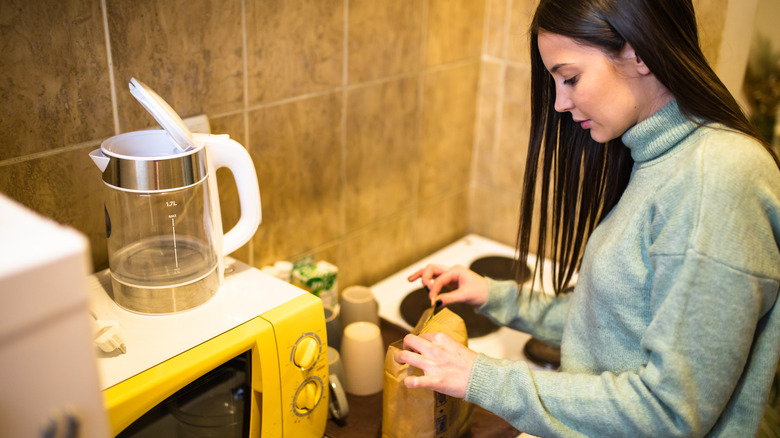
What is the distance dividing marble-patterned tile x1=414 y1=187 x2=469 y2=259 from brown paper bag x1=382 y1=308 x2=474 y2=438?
743mm

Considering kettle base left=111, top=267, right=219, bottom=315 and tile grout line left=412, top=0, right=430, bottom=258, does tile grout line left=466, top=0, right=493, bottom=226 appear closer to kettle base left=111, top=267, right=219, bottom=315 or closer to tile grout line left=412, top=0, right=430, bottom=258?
tile grout line left=412, top=0, right=430, bottom=258

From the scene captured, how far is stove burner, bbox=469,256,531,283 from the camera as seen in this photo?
1.66 metres

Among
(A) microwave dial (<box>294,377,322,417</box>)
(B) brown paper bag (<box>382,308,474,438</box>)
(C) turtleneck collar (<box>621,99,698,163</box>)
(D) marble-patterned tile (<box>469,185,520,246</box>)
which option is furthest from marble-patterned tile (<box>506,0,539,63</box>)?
(A) microwave dial (<box>294,377,322,417</box>)

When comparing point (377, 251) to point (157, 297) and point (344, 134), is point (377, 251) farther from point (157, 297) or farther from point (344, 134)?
Answer: point (157, 297)

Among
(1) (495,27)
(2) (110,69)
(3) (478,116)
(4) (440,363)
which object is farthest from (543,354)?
(2) (110,69)

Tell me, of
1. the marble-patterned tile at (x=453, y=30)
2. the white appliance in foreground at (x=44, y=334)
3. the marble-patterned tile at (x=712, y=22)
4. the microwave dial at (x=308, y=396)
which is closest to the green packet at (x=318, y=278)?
the microwave dial at (x=308, y=396)

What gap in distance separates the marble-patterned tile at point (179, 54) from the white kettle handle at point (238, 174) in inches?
6.0

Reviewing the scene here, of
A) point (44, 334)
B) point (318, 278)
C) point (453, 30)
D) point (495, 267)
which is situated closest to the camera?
point (44, 334)

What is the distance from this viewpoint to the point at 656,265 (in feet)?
2.70

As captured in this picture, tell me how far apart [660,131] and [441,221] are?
0.98m

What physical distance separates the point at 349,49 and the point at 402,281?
1.96 ft

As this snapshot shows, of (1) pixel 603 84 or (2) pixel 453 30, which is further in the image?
(2) pixel 453 30

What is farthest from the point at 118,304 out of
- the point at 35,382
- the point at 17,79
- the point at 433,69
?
the point at 433,69

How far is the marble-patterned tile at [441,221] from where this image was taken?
1.76 meters
